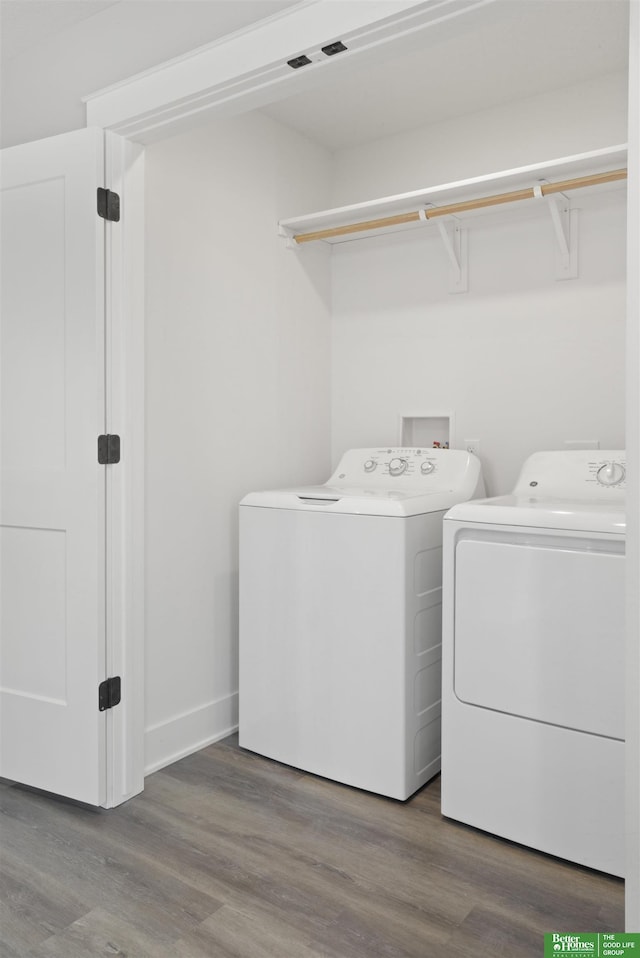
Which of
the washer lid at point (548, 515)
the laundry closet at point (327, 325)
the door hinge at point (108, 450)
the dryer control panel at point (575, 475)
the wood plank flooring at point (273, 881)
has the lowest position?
the wood plank flooring at point (273, 881)

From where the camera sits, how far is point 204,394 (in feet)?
8.50

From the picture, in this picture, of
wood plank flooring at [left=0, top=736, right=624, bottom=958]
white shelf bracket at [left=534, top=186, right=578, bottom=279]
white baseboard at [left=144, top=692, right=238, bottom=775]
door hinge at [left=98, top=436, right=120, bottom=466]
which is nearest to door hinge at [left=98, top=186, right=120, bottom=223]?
door hinge at [left=98, top=436, right=120, bottom=466]

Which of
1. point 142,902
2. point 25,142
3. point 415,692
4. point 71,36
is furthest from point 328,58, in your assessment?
point 142,902

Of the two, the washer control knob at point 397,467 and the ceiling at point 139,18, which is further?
the washer control knob at point 397,467

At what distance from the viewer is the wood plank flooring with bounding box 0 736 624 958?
1.56 metres

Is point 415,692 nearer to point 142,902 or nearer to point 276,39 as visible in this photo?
point 142,902

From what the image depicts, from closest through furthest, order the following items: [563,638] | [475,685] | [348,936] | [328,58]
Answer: [348,936] < [328,58] < [563,638] < [475,685]

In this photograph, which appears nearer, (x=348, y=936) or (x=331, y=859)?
(x=348, y=936)

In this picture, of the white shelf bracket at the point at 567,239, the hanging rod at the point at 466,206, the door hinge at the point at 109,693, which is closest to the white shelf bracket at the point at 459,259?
the hanging rod at the point at 466,206

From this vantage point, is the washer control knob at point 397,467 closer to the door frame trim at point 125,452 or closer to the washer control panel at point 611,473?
the washer control panel at point 611,473

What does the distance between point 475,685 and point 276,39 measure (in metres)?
1.76

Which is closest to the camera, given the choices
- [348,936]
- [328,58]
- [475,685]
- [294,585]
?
[348,936]

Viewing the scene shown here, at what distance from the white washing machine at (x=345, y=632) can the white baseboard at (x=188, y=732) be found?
151 mm

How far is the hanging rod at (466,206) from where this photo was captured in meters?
2.34
